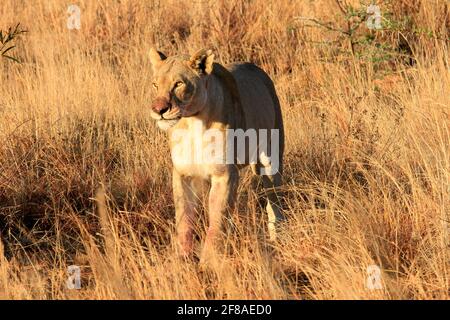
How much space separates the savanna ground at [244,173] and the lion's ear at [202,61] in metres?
0.89

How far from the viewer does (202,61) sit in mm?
5391

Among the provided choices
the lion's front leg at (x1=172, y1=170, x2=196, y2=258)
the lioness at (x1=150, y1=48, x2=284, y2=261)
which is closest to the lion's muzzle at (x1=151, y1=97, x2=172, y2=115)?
the lioness at (x1=150, y1=48, x2=284, y2=261)

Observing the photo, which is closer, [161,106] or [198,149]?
[161,106]

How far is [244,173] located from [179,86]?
1.55m

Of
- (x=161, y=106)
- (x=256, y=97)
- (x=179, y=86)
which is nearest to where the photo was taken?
(x=161, y=106)

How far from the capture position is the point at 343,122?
7.14 metres

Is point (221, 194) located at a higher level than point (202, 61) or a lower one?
lower

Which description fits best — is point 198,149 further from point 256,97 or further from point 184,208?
point 256,97

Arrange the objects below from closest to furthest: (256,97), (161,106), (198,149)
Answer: (161,106)
(198,149)
(256,97)

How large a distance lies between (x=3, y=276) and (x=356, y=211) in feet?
6.44

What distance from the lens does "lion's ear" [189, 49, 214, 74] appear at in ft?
17.5

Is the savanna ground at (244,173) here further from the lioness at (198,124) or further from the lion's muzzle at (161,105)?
the lion's muzzle at (161,105)

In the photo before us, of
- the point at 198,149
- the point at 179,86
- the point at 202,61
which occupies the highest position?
the point at 202,61

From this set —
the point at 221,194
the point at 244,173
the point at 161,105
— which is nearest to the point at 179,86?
the point at 161,105
